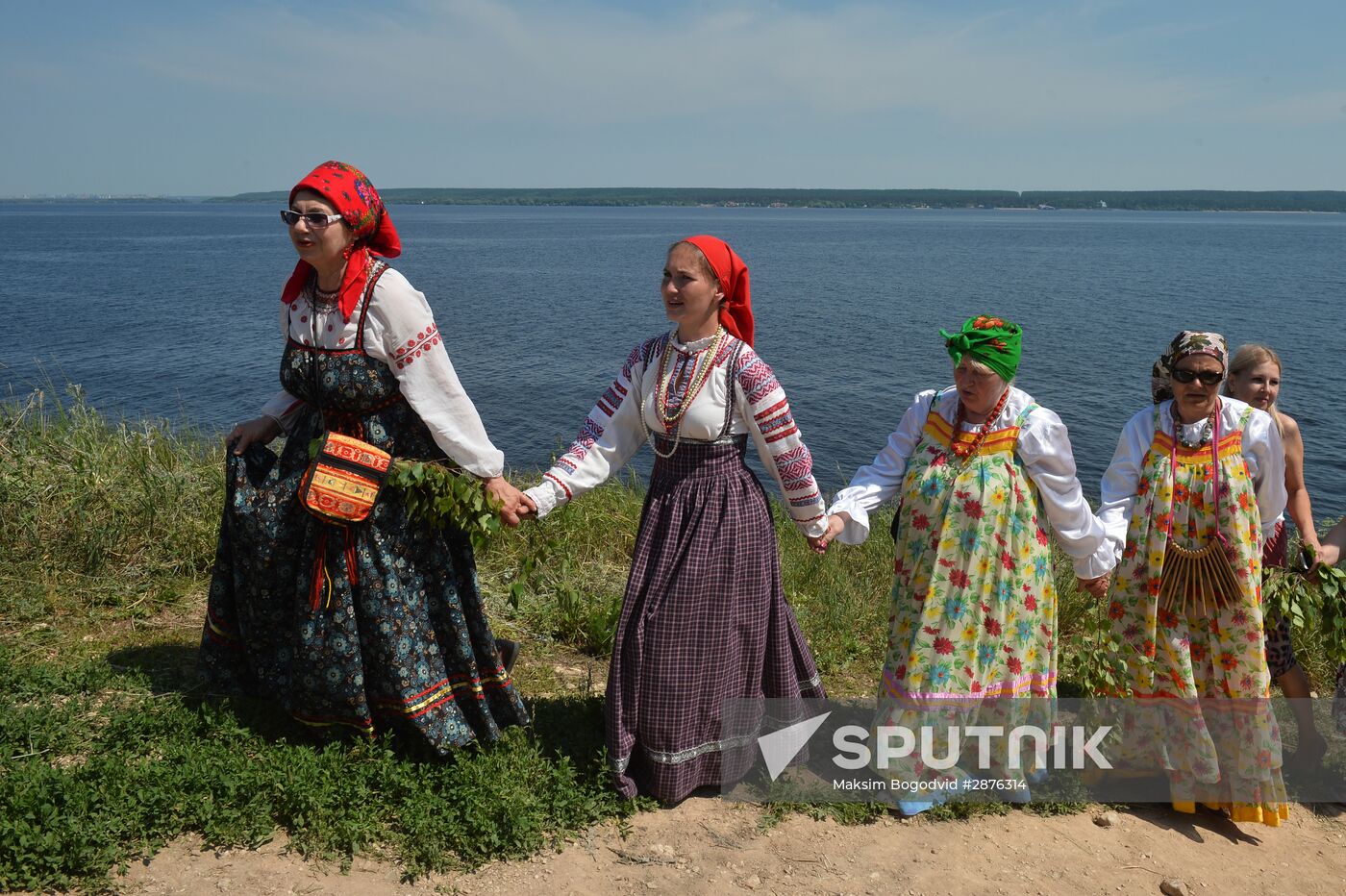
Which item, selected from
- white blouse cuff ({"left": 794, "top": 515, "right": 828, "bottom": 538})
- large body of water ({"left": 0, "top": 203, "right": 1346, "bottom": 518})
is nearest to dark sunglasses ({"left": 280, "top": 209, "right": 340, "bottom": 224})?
white blouse cuff ({"left": 794, "top": 515, "right": 828, "bottom": 538})

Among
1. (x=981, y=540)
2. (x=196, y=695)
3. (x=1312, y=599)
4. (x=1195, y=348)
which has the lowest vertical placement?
(x=196, y=695)

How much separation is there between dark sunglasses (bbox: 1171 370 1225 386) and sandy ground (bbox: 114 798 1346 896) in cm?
184

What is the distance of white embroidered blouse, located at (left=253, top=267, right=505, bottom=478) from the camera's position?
3.91 m

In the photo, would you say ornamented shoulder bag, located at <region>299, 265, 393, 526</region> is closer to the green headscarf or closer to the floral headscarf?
the green headscarf

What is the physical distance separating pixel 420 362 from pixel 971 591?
2316 mm

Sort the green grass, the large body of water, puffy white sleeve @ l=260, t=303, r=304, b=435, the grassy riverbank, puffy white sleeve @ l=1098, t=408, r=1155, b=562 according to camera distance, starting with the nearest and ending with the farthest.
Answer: the green grass < the grassy riverbank < puffy white sleeve @ l=260, t=303, r=304, b=435 < puffy white sleeve @ l=1098, t=408, r=1155, b=562 < the large body of water

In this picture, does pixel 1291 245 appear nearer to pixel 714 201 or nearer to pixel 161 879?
pixel 161 879

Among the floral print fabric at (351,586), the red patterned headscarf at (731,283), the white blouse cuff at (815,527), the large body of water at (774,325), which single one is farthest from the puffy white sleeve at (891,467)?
the large body of water at (774,325)

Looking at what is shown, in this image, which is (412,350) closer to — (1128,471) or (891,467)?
(891,467)

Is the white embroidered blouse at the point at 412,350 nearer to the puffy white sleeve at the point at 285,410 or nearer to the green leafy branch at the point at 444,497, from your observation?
the green leafy branch at the point at 444,497

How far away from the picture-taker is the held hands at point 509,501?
13.3 ft

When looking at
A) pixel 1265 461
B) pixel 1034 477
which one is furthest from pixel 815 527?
pixel 1265 461

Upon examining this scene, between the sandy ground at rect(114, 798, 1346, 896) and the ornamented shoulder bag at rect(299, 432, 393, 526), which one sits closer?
the sandy ground at rect(114, 798, 1346, 896)

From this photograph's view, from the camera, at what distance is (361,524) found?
4008 millimetres
